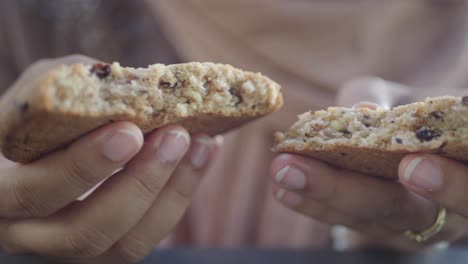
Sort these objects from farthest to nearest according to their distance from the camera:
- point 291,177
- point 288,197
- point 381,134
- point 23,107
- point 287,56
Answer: point 287,56 → point 288,197 → point 291,177 → point 381,134 → point 23,107

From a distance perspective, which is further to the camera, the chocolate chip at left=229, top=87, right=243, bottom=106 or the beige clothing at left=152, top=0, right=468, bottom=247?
the beige clothing at left=152, top=0, right=468, bottom=247

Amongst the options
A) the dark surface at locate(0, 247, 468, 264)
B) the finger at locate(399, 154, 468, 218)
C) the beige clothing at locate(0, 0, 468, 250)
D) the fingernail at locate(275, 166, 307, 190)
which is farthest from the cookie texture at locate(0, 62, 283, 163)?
the beige clothing at locate(0, 0, 468, 250)

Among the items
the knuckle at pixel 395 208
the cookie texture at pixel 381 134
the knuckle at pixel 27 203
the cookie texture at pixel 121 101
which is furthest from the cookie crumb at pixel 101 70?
the knuckle at pixel 395 208

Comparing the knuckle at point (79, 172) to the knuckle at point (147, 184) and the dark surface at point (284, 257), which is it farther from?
the dark surface at point (284, 257)

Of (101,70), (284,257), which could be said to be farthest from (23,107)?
(284,257)

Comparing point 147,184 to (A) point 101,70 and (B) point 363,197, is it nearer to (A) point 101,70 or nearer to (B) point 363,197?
(A) point 101,70

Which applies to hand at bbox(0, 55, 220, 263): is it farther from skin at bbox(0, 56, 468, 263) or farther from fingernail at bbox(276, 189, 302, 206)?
fingernail at bbox(276, 189, 302, 206)
